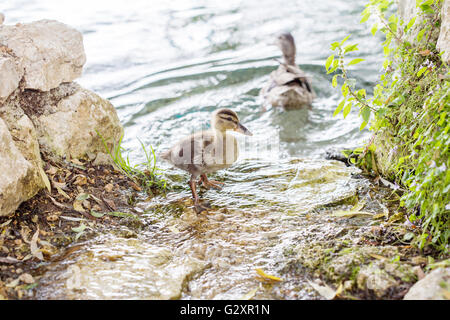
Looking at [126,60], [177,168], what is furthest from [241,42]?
[177,168]

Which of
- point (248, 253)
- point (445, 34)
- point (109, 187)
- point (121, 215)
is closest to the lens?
point (248, 253)

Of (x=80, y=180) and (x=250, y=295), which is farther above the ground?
(x=80, y=180)

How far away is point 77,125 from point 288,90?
4.73 m

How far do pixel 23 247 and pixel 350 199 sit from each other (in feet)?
8.18

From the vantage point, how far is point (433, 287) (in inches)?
90.4

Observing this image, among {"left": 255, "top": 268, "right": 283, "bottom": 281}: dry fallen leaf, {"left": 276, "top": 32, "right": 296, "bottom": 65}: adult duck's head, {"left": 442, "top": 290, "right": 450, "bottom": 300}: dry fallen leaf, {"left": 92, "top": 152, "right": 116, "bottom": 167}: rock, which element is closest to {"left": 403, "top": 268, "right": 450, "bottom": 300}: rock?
{"left": 442, "top": 290, "right": 450, "bottom": 300}: dry fallen leaf

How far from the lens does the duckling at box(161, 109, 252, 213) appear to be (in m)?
4.25

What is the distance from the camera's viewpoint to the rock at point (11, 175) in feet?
9.78

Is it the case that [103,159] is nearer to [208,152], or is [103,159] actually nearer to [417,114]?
[208,152]

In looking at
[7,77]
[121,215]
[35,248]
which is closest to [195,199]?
[121,215]

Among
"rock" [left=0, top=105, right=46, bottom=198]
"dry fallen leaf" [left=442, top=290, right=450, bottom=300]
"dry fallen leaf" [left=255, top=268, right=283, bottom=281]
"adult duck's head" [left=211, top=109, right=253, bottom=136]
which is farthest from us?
"adult duck's head" [left=211, top=109, right=253, bottom=136]

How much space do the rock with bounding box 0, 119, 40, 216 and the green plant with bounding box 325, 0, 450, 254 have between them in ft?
7.86

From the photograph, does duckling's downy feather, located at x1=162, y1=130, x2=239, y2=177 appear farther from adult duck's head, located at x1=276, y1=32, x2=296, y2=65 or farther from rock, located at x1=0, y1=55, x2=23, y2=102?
adult duck's head, located at x1=276, y1=32, x2=296, y2=65

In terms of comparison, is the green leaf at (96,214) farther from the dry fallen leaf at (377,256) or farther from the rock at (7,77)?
the dry fallen leaf at (377,256)
